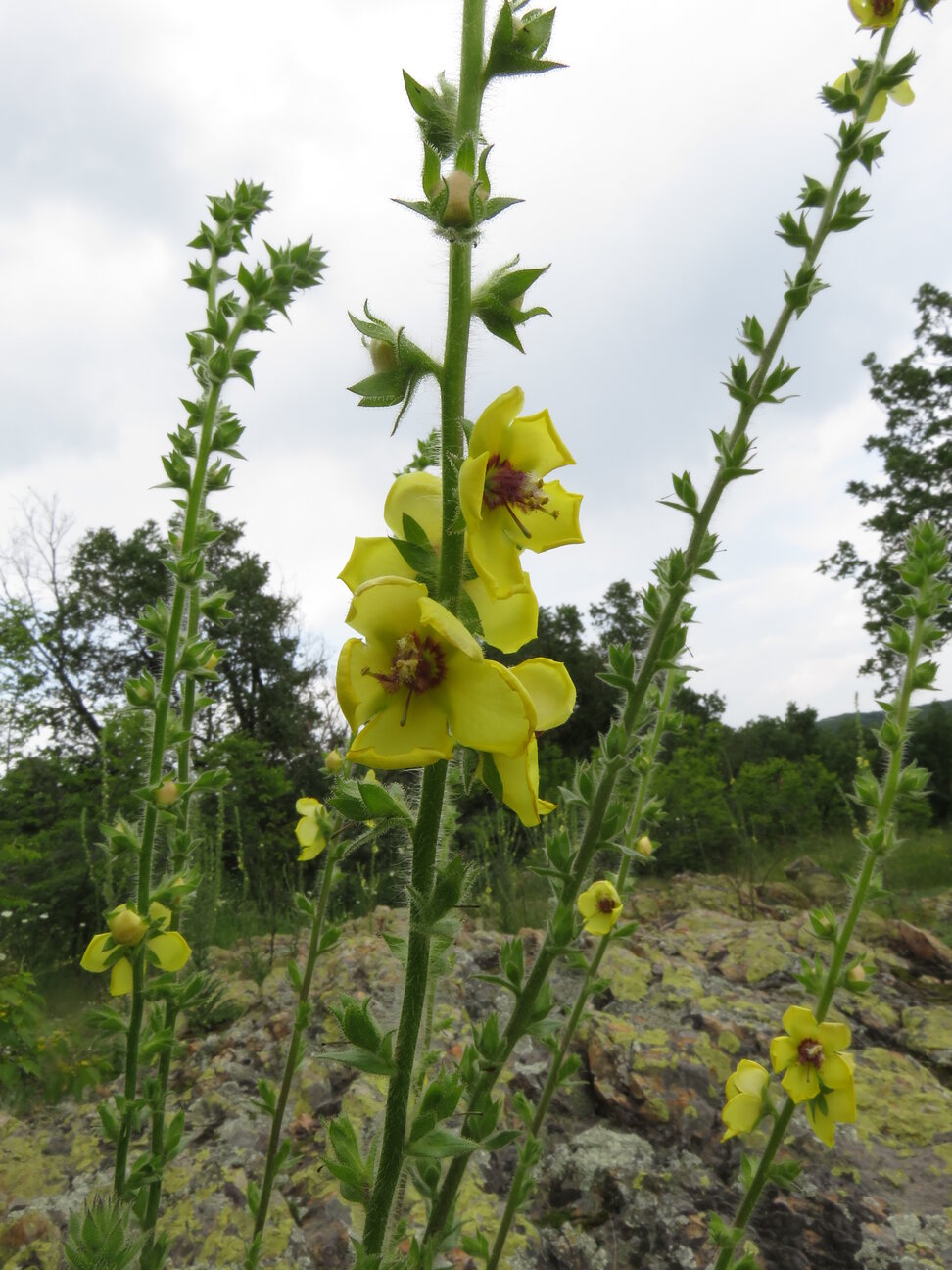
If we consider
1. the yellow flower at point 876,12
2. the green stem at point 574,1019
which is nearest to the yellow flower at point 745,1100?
the green stem at point 574,1019

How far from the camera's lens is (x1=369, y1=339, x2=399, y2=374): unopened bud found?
1108mm

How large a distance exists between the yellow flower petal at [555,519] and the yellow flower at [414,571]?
0.38 ft

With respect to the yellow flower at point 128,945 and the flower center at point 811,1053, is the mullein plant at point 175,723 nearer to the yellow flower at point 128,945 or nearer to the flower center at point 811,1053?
the yellow flower at point 128,945

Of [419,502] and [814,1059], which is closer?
[419,502]

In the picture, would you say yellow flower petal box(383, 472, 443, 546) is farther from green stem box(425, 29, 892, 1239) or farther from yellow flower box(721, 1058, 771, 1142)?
yellow flower box(721, 1058, 771, 1142)

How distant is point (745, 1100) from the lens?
2.26m

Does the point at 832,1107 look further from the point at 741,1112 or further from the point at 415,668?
the point at 415,668

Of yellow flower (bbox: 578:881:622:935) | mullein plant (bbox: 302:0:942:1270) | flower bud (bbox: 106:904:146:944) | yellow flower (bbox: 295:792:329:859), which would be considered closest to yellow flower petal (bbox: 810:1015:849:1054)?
yellow flower (bbox: 578:881:622:935)

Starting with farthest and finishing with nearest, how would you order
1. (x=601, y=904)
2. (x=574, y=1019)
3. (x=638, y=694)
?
1. (x=601, y=904)
2. (x=574, y=1019)
3. (x=638, y=694)

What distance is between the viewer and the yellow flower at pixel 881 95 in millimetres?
2109

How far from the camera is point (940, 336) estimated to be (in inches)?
810

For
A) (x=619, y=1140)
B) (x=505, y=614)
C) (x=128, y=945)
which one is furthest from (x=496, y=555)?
(x=619, y=1140)

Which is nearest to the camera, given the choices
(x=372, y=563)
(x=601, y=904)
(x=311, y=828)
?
(x=372, y=563)

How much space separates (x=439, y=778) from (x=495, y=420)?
1.67ft
